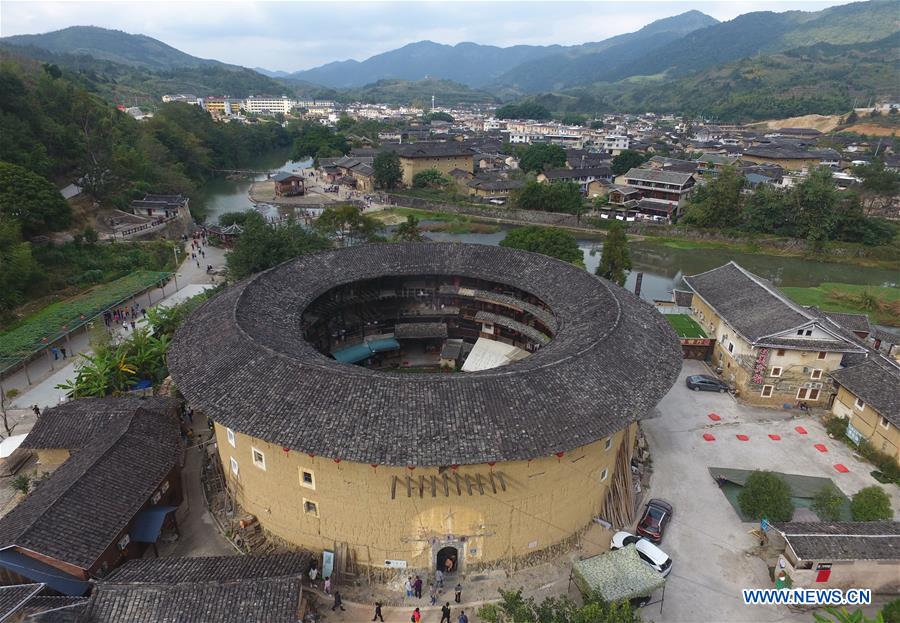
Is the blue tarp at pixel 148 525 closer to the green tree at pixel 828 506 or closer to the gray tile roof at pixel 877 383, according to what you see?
the green tree at pixel 828 506

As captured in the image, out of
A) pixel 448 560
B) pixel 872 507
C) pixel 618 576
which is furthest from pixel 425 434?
pixel 872 507

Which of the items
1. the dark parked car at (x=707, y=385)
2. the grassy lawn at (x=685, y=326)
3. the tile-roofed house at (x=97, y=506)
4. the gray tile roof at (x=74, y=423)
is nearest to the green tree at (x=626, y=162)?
the grassy lawn at (x=685, y=326)

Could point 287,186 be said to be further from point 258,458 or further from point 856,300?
point 856,300

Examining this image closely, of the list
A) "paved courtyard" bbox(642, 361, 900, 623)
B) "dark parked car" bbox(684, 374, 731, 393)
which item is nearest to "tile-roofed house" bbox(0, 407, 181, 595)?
"paved courtyard" bbox(642, 361, 900, 623)

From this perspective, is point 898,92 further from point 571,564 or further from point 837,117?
point 571,564


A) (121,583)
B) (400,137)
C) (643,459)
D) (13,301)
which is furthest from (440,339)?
(400,137)
